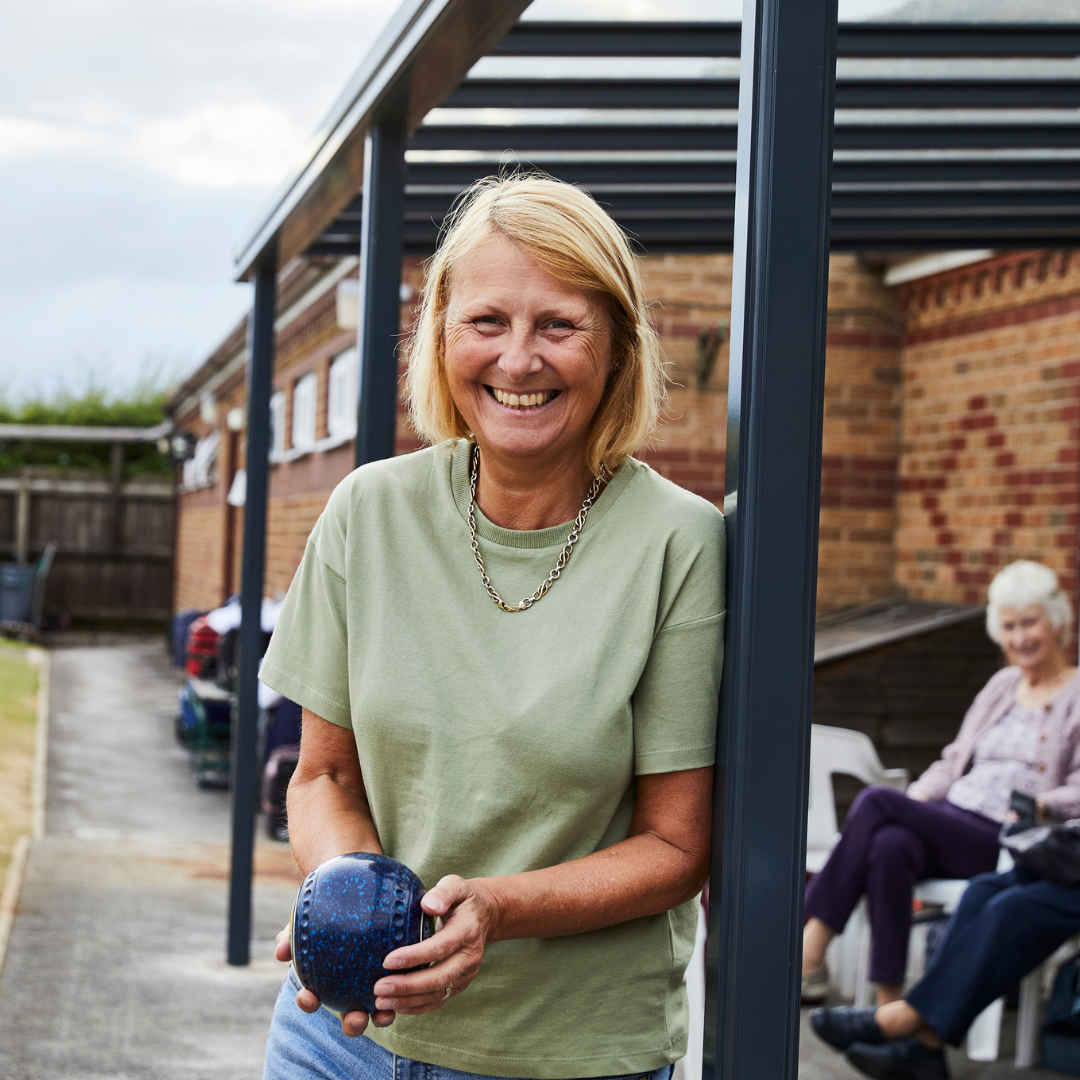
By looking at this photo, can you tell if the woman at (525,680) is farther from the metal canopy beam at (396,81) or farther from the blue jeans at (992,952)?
the blue jeans at (992,952)

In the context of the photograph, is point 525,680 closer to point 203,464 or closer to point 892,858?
point 892,858

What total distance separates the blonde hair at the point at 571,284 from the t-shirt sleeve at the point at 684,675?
0.21m

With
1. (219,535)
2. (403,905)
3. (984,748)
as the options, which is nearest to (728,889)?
(403,905)

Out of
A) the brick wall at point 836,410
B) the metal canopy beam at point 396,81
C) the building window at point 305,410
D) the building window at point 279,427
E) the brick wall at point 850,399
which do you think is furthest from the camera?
the building window at point 279,427

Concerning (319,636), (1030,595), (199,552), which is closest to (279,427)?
(199,552)

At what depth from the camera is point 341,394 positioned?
10398 millimetres

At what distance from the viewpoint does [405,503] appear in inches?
62.0

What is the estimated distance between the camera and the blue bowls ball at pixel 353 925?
4.40 ft

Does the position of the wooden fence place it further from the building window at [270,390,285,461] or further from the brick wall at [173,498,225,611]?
the building window at [270,390,285,461]

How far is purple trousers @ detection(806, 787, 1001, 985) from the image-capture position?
4137 mm

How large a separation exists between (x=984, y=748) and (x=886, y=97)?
2336mm

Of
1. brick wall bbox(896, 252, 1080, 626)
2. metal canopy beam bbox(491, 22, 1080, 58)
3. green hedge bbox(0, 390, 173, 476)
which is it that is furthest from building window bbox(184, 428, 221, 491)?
metal canopy beam bbox(491, 22, 1080, 58)

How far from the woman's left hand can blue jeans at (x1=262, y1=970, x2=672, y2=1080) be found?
0.80ft

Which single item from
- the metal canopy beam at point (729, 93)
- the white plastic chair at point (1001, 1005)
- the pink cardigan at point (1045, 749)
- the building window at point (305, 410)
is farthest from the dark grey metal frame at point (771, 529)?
the building window at point (305, 410)
